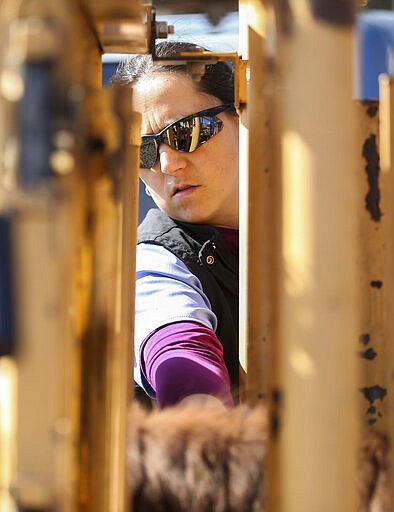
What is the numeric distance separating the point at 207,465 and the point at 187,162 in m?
0.90

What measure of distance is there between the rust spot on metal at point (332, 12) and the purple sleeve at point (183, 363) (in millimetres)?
508

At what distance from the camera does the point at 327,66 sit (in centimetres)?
41

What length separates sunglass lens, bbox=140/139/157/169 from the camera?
1304 millimetres

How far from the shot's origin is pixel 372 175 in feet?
1.91

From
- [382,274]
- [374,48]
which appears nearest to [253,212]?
[382,274]

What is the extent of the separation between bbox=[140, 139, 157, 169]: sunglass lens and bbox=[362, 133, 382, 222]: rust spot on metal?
2.44 feet

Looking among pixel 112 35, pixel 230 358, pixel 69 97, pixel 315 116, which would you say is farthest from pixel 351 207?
pixel 230 358

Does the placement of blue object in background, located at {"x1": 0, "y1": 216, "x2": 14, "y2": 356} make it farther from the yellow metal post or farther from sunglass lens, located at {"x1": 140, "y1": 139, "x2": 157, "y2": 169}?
sunglass lens, located at {"x1": 140, "y1": 139, "x2": 157, "y2": 169}

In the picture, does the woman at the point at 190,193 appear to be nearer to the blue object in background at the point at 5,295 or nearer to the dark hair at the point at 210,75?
the dark hair at the point at 210,75

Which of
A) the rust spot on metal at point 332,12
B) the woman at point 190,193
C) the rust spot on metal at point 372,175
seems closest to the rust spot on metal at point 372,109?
the rust spot on metal at point 372,175

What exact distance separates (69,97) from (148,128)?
3.17 feet

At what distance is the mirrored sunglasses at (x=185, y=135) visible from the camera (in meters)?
1.28

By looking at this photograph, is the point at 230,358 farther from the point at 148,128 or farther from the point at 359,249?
the point at 359,249

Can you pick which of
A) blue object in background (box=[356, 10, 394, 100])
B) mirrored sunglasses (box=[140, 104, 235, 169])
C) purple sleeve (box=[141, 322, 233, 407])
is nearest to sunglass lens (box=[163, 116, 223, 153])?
mirrored sunglasses (box=[140, 104, 235, 169])
